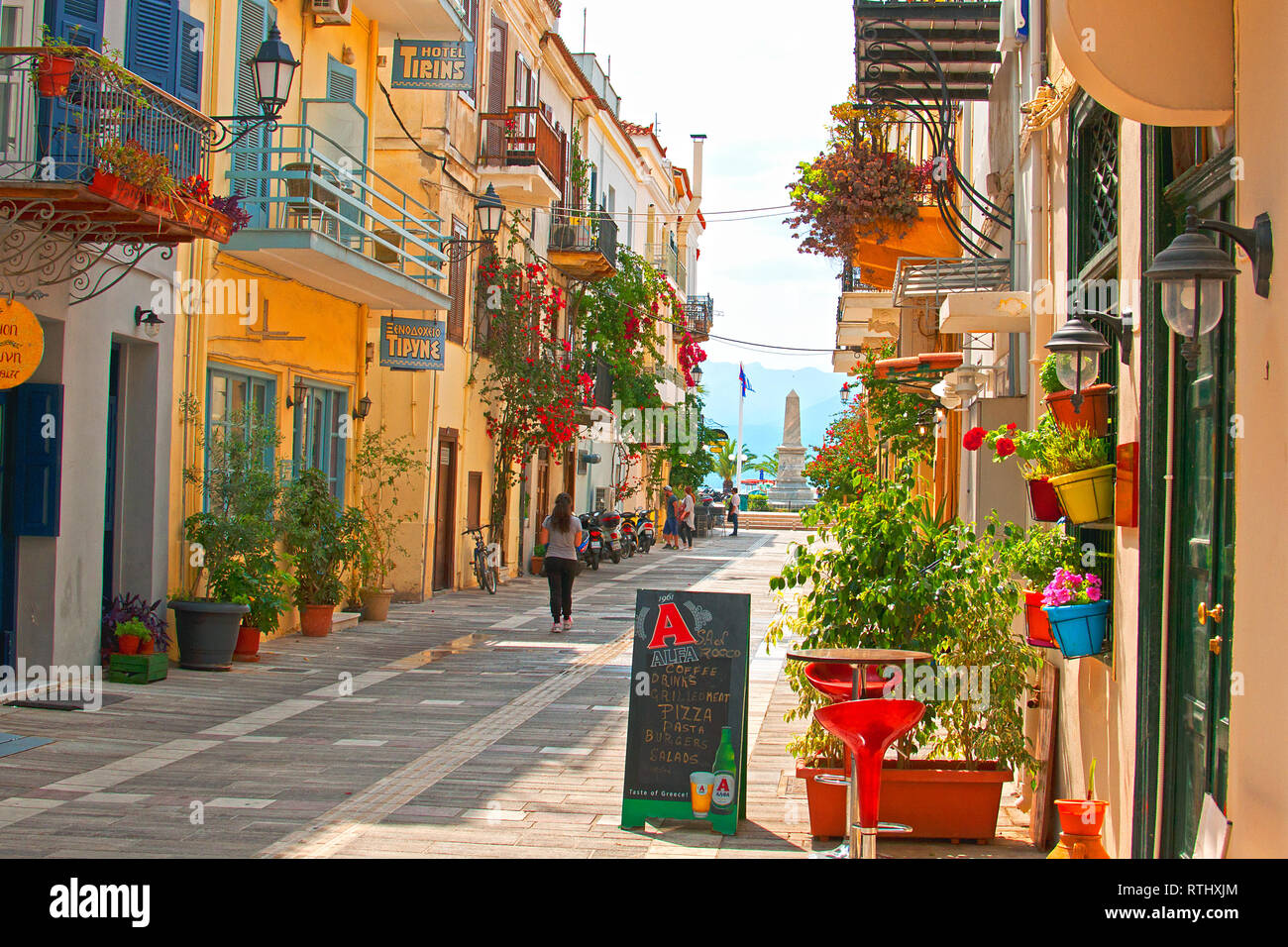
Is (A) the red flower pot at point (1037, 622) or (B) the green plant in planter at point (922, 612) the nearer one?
(A) the red flower pot at point (1037, 622)

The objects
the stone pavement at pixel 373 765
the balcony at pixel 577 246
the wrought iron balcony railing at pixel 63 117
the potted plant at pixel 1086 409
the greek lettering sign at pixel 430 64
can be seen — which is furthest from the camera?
the balcony at pixel 577 246

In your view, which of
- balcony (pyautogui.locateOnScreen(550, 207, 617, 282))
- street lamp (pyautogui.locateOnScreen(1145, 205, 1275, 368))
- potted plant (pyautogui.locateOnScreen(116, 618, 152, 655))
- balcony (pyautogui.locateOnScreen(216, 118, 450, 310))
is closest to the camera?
street lamp (pyautogui.locateOnScreen(1145, 205, 1275, 368))

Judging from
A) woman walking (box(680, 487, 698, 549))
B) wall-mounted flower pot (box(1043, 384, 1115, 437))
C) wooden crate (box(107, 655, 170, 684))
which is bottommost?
→ wooden crate (box(107, 655, 170, 684))

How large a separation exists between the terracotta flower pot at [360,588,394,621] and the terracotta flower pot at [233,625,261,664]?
12.6 ft

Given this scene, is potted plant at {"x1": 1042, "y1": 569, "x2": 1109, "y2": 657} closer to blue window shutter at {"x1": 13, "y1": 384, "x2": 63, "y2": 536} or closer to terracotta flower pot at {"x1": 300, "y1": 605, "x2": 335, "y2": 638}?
blue window shutter at {"x1": 13, "y1": 384, "x2": 63, "y2": 536}

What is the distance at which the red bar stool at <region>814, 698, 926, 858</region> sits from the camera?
5.05 meters

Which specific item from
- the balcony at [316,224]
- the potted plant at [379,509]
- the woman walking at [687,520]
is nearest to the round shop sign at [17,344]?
the balcony at [316,224]

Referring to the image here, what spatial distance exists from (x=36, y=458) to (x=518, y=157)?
1254cm

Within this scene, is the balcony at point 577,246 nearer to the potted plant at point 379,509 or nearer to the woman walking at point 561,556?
the potted plant at point 379,509

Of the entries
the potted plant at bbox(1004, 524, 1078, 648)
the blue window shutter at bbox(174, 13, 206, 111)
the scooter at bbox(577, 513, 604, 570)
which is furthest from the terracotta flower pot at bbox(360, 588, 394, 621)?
the potted plant at bbox(1004, 524, 1078, 648)

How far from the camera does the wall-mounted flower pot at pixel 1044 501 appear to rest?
607 cm

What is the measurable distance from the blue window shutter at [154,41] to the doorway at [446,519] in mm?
9582
